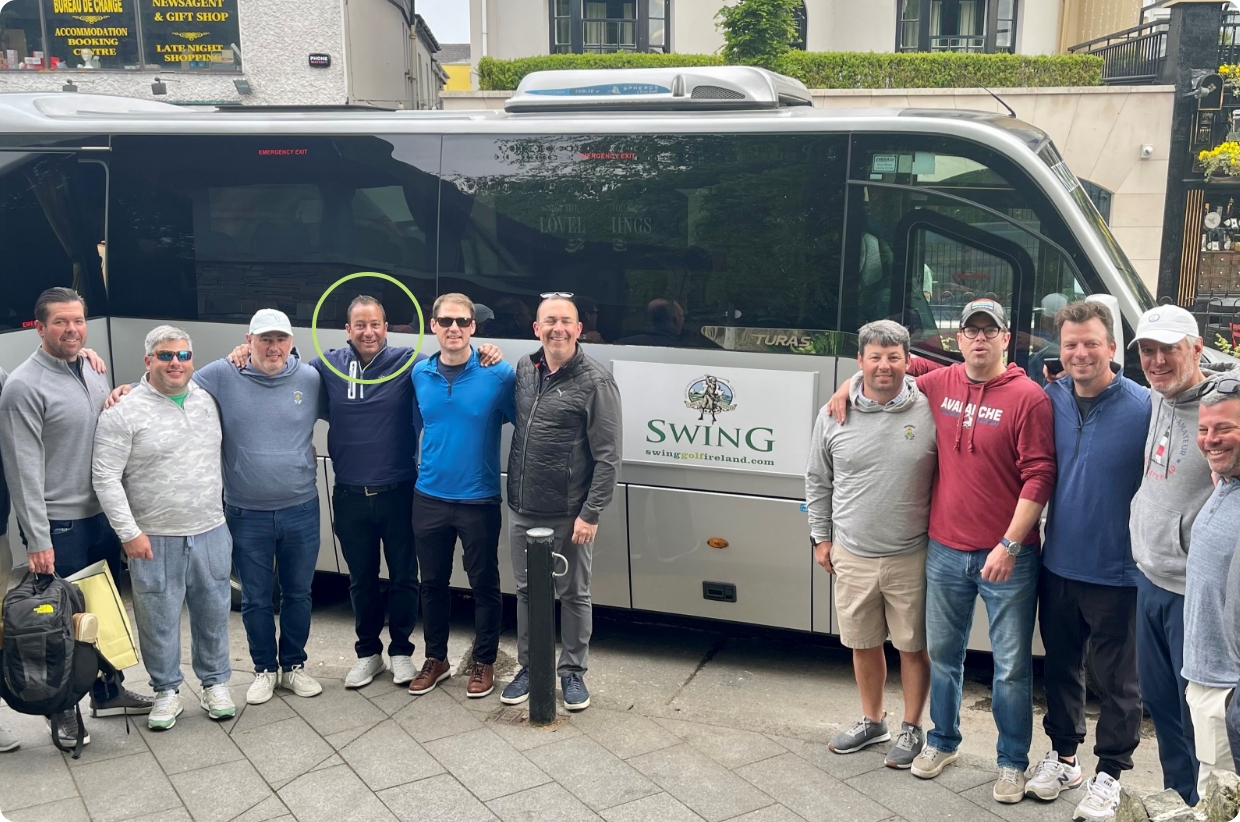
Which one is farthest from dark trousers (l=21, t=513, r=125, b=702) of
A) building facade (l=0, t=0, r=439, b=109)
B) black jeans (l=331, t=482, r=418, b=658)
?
building facade (l=0, t=0, r=439, b=109)

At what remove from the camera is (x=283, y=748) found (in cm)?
483

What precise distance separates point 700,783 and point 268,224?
4.02 m

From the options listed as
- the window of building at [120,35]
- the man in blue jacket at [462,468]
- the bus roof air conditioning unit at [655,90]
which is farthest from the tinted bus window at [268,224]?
the window of building at [120,35]

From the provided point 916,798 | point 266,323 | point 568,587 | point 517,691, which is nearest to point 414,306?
point 266,323

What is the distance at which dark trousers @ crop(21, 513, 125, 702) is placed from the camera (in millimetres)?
4914

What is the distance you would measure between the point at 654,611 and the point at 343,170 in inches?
121

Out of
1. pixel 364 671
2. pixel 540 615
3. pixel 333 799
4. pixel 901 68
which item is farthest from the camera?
pixel 901 68

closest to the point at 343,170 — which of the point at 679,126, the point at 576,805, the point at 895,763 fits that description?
the point at 679,126

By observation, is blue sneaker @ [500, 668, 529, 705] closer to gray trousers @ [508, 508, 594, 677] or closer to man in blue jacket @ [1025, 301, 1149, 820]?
gray trousers @ [508, 508, 594, 677]

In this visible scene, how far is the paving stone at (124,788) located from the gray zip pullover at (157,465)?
0.97 metres

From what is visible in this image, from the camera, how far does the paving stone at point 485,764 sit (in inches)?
175

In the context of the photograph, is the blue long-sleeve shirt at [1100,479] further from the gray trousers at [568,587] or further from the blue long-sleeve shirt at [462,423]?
the blue long-sleeve shirt at [462,423]

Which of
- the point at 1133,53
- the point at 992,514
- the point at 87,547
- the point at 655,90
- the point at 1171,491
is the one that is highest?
the point at 1133,53

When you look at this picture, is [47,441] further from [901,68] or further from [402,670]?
[901,68]
